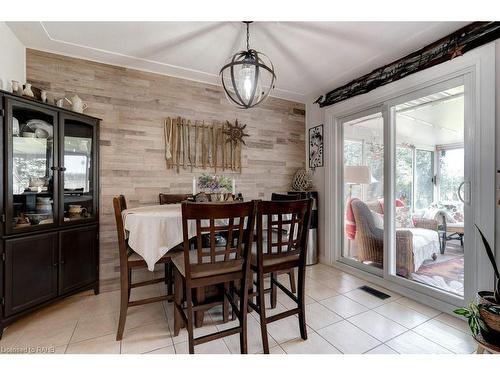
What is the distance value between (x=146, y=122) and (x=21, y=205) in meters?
1.41

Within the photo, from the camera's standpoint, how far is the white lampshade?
288 centimetres

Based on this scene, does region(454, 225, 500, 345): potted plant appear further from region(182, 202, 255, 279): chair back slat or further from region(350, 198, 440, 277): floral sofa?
region(182, 202, 255, 279): chair back slat

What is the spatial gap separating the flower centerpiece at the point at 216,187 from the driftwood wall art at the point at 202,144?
0.82m

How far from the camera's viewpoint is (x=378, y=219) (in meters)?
2.82

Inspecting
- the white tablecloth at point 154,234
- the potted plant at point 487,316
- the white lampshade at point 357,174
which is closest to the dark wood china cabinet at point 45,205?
the white tablecloth at point 154,234

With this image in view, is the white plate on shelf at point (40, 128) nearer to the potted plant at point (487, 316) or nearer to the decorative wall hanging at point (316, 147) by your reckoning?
the decorative wall hanging at point (316, 147)

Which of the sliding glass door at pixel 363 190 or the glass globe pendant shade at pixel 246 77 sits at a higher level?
the glass globe pendant shade at pixel 246 77

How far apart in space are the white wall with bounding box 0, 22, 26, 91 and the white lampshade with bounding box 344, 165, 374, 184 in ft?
12.0

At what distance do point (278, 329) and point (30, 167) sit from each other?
99.4 inches

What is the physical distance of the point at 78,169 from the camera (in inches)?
89.7

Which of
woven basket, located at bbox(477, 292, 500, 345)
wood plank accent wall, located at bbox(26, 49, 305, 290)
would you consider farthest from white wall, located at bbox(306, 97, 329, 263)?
woven basket, located at bbox(477, 292, 500, 345)

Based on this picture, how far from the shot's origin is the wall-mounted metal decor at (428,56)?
1779 millimetres

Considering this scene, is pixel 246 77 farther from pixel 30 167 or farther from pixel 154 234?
pixel 30 167

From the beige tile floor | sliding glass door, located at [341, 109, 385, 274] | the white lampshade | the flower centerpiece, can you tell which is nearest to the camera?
the beige tile floor
